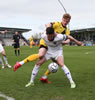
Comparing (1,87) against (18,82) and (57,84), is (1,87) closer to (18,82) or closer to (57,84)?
(18,82)

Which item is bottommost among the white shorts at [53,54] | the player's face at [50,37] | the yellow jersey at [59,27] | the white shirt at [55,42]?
the white shorts at [53,54]

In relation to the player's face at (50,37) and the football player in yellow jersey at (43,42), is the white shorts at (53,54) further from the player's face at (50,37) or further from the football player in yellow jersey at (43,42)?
the player's face at (50,37)

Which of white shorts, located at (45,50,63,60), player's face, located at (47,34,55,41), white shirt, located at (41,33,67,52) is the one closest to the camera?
player's face, located at (47,34,55,41)

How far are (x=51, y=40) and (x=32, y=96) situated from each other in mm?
1643

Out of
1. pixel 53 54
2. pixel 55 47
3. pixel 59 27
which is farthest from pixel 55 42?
pixel 59 27

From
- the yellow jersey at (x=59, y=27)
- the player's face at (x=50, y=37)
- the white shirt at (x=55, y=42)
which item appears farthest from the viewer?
the yellow jersey at (x=59, y=27)

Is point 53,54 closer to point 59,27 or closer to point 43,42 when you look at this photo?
point 43,42

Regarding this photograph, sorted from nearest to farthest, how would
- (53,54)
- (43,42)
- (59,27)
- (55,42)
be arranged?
(55,42) → (53,54) → (43,42) → (59,27)

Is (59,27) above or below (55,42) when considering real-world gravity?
above

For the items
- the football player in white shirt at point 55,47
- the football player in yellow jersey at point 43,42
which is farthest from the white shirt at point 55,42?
the football player in yellow jersey at point 43,42

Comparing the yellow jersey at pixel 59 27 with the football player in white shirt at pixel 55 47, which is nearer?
the football player in white shirt at pixel 55 47

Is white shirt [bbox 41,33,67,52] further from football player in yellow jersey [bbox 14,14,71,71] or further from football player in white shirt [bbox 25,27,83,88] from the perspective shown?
football player in yellow jersey [bbox 14,14,71,71]

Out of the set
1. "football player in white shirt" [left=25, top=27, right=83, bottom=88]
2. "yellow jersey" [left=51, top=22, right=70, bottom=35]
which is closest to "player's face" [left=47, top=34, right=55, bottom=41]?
"football player in white shirt" [left=25, top=27, right=83, bottom=88]

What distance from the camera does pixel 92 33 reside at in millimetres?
76375
